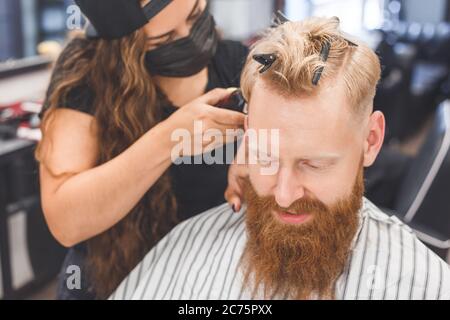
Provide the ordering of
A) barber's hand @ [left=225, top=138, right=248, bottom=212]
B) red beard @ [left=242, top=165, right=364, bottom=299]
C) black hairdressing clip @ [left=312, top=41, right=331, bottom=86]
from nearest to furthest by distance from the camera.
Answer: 1. black hairdressing clip @ [left=312, top=41, right=331, bottom=86]
2. red beard @ [left=242, top=165, right=364, bottom=299]
3. barber's hand @ [left=225, top=138, right=248, bottom=212]

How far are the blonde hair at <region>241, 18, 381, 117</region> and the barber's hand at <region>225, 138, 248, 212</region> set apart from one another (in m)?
0.20

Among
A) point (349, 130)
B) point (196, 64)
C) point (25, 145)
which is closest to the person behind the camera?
point (349, 130)

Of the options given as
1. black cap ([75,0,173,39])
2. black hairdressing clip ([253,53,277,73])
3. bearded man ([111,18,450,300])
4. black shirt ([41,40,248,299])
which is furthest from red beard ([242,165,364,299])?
black cap ([75,0,173,39])

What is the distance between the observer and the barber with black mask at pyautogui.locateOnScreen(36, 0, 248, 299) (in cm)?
98

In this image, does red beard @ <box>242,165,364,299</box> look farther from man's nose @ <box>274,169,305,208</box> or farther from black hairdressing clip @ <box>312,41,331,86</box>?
black hairdressing clip @ <box>312,41,331,86</box>

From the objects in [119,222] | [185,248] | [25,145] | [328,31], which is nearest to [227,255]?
[185,248]

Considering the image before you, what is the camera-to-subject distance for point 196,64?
1.03 metres

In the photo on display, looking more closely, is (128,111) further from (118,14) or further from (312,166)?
(312,166)

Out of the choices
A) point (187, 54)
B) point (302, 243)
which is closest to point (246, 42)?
point (187, 54)

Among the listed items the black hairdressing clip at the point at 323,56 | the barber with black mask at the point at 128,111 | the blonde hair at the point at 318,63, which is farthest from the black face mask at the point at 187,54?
the black hairdressing clip at the point at 323,56

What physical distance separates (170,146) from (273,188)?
0.19 meters

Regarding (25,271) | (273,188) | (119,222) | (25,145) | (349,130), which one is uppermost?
(349,130)

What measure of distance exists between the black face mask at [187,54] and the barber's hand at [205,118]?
73mm
